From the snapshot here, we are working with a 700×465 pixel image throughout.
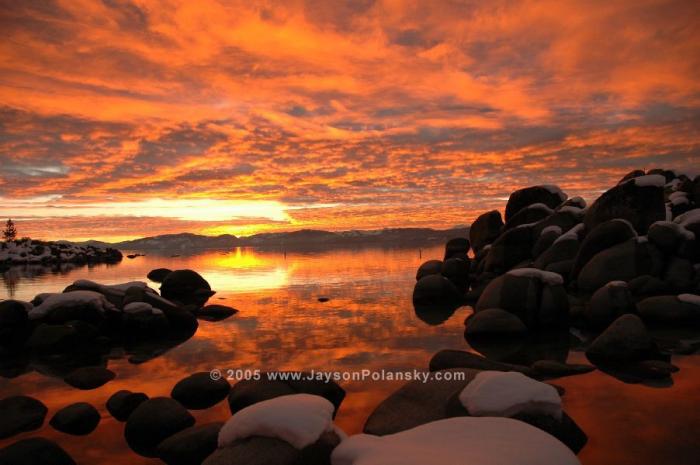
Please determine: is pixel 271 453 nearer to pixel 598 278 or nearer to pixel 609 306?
pixel 609 306

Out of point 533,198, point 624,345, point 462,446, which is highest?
point 533,198

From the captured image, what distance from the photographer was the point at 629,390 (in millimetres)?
8391

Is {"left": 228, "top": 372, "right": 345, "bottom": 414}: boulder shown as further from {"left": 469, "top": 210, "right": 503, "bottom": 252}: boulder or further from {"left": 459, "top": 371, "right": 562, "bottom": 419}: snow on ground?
{"left": 469, "top": 210, "right": 503, "bottom": 252}: boulder

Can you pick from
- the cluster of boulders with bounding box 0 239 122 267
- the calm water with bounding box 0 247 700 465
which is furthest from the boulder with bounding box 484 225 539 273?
the cluster of boulders with bounding box 0 239 122 267

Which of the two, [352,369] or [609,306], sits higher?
[609,306]

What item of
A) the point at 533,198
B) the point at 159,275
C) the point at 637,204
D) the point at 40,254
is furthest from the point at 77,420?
the point at 40,254

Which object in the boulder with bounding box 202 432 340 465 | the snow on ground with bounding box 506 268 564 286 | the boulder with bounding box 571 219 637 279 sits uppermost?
the boulder with bounding box 571 219 637 279

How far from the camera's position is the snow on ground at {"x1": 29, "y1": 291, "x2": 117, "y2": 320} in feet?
47.6

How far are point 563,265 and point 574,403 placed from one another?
1373 centimetres

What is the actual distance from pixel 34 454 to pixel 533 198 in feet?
94.8

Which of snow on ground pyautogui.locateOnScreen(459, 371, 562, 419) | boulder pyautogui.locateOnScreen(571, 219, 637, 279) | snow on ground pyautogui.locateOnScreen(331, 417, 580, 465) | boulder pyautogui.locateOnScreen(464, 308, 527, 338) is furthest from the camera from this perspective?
boulder pyautogui.locateOnScreen(571, 219, 637, 279)

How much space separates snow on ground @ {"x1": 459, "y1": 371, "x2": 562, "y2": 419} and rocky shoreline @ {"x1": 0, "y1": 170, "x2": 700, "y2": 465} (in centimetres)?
2

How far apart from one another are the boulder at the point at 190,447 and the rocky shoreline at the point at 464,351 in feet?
0.06

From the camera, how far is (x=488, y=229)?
32031 mm
